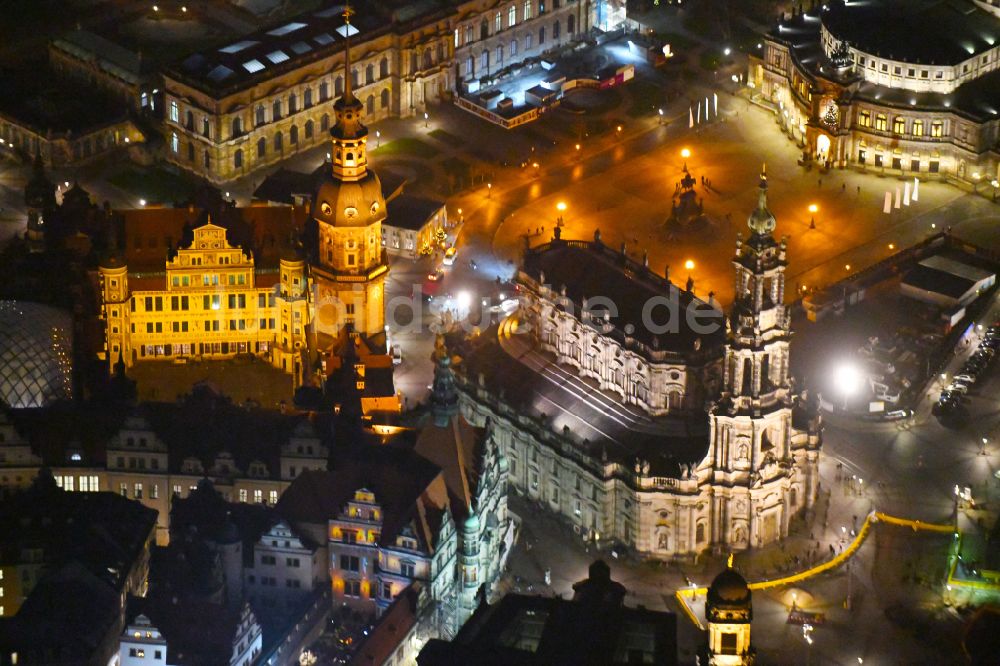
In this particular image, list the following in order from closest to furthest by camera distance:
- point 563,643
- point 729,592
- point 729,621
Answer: point 729,592 → point 729,621 → point 563,643

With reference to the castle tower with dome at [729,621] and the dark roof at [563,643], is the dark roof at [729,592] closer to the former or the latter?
the castle tower with dome at [729,621]

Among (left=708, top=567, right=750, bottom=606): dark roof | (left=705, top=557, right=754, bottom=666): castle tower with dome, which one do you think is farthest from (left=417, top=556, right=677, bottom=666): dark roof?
(left=708, top=567, right=750, bottom=606): dark roof

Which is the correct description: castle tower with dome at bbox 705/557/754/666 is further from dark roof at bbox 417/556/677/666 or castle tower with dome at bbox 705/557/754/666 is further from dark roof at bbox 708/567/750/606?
dark roof at bbox 417/556/677/666

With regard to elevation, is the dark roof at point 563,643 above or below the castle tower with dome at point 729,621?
below

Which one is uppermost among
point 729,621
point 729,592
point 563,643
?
point 729,592

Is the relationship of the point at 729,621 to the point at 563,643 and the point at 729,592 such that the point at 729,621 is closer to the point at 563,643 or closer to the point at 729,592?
the point at 729,592

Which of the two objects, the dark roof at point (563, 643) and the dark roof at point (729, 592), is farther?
the dark roof at point (563, 643)

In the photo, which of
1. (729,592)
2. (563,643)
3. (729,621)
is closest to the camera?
(729,592)

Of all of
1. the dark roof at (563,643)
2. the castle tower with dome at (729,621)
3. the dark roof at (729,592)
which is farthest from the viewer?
the dark roof at (563,643)

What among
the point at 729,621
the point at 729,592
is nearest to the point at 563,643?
the point at 729,621

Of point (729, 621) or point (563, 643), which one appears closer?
point (729, 621)

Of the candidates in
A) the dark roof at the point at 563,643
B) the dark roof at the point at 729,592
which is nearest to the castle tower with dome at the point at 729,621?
the dark roof at the point at 729,592
